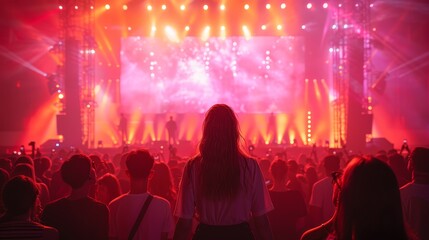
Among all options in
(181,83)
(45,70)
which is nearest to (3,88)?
(45,70)

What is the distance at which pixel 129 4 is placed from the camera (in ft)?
82.5

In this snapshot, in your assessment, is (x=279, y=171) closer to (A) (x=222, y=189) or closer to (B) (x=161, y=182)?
(B) (x=161, y=182)

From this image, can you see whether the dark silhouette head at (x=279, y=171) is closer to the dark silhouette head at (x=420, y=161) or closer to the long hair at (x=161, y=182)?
the long hair at (x=161, y=182)

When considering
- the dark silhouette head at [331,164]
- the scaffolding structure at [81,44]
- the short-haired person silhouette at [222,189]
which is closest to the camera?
the short-haired person silhouette at [222,189]

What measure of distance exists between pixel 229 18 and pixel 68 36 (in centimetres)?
897

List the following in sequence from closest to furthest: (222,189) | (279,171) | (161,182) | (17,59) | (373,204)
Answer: (373,204), (222,189), (279,171), (161,182), (17,59)

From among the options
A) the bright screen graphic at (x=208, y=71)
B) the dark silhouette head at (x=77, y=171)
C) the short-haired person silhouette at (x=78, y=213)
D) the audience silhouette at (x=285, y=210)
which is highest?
the bright screen graphic at (x=208, y=71)

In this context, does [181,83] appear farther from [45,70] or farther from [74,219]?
[74,219]

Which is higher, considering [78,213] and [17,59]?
[17,59]

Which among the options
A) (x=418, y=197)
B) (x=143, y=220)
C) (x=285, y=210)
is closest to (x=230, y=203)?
(x=143, y=220)

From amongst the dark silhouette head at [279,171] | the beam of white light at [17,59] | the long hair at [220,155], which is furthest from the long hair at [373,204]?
the beam of white light at [17,59]

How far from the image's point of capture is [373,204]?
2154 millimetres

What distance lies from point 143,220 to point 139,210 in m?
0.09

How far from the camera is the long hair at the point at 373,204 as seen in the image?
7.07ft
